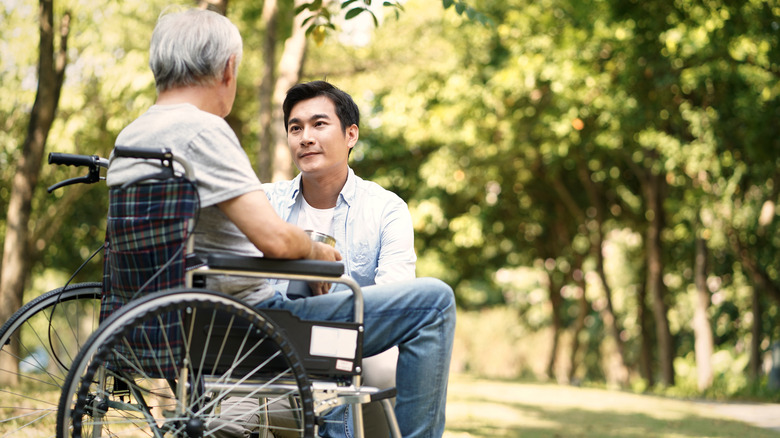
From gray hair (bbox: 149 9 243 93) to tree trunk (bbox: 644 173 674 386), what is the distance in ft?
53.8

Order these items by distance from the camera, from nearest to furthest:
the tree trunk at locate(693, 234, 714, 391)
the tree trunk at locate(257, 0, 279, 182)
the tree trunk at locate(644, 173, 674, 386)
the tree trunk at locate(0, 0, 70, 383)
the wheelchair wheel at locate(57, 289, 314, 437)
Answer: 1. the wheelchair wheel at locate(57, 289, 314, 437)
2. the tree trunk at locate(257, 0, 279, 182)
3. the tree trunk at locate(0, 0, 70, 383)
4. the tree trunk at locate(693, 234, 714, 391)
5. the tree trunk at locate(644, 173, 674, 386)

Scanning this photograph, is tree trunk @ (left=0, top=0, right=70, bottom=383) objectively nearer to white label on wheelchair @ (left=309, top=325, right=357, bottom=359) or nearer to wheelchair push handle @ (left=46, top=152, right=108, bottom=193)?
wheelchair push handle @ (left=46, top=152, right=108, bottom=193)

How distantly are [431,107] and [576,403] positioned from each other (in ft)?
28.0

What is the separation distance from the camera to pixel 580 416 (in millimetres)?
9922

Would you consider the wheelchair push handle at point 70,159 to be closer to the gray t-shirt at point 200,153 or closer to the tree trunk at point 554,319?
the gray t-shirt at point 200,153

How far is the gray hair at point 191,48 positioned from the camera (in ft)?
8.64

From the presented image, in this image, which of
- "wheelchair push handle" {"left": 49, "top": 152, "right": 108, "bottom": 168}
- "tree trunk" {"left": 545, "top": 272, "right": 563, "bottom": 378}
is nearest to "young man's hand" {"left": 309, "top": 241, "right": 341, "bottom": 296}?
"wheelchair push handle" {"left": 49, "top": 152, "right": 108, "bottom": 168}

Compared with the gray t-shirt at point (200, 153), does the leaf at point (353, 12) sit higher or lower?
higher

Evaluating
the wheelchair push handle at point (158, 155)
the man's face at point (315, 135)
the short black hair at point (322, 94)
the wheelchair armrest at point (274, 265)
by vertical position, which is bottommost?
the wheelchair armrest at point (274, 265)

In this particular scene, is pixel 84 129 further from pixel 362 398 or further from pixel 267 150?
pixel 362 398

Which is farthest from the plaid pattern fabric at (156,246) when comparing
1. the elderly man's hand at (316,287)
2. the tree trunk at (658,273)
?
the tree trunk at (658,273)

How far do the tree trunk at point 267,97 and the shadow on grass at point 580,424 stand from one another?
128 inches

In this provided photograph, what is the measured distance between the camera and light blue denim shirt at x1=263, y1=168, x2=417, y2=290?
11.7ft

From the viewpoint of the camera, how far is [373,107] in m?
19.8
